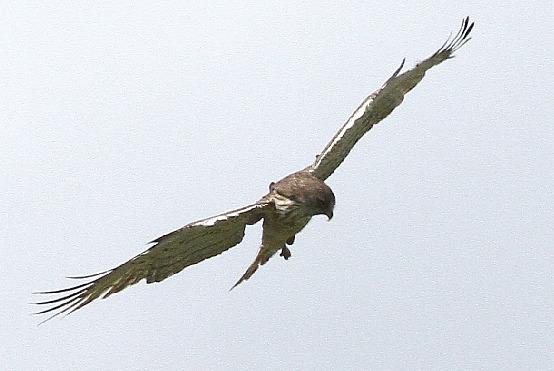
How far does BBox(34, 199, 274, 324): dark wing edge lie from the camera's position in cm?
1409

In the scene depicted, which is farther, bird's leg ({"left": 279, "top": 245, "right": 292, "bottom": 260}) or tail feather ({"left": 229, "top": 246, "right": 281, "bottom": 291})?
bird's leg ({"left": 279, "top": 245, "right": 292, "bottom": 260})

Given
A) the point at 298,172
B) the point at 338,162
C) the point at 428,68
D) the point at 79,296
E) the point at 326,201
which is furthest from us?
the point at 428,68

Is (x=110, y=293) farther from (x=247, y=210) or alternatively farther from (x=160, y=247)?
(x=247, y=210)

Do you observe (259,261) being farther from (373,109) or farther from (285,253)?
(373,109)

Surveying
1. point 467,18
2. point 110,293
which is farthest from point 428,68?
point 110,293

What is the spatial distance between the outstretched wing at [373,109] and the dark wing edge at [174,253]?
238 centimetres

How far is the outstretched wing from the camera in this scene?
687 inches

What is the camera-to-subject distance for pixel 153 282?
575 inches

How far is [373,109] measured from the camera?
1808 centimetres

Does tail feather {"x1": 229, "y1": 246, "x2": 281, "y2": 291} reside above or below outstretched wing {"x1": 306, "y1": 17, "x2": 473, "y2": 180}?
below

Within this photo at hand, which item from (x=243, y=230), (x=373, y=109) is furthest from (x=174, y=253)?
(x=373, y=109)

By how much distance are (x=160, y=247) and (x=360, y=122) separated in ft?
15.1

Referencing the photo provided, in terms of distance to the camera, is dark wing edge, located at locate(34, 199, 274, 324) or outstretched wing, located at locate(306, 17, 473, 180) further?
outstretched wing, located at locate(306, 17, 473, 180)

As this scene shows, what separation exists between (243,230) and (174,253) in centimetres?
104
